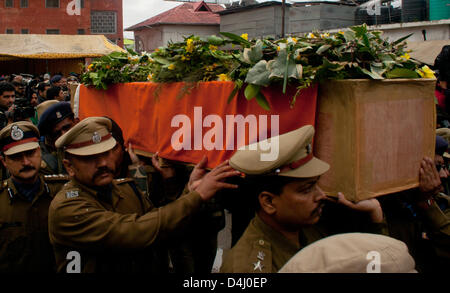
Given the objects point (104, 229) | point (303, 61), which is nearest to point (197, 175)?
point (104, 229)

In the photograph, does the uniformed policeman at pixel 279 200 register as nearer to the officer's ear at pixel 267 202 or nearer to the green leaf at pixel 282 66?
the officer's ear at pixel 267 202

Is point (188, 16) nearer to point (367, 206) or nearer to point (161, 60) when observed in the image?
point (161, 60)

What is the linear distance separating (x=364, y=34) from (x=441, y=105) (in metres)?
2.64

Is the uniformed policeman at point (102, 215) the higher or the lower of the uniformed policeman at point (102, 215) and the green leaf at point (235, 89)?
the lower

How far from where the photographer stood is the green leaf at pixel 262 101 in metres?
2.33

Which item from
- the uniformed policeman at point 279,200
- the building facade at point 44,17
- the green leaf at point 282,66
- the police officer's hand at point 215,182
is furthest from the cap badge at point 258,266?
the building facade at point 44,17

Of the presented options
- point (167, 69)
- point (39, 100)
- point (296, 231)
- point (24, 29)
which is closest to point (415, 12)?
point (39, 100)

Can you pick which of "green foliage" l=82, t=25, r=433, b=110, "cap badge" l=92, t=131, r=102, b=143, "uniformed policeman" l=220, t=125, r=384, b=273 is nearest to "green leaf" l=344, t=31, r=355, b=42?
"green foliage" l=82, t=25, r=433, b=110

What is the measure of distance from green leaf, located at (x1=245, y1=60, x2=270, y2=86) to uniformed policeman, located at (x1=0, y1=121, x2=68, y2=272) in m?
1.63

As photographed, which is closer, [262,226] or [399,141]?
[262,226]

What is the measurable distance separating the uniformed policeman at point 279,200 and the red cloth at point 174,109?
0.34 metres

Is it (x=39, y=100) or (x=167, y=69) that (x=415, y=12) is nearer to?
(x=39, y=100)

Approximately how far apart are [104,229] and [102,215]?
0.28 ft

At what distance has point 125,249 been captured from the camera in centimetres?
209
